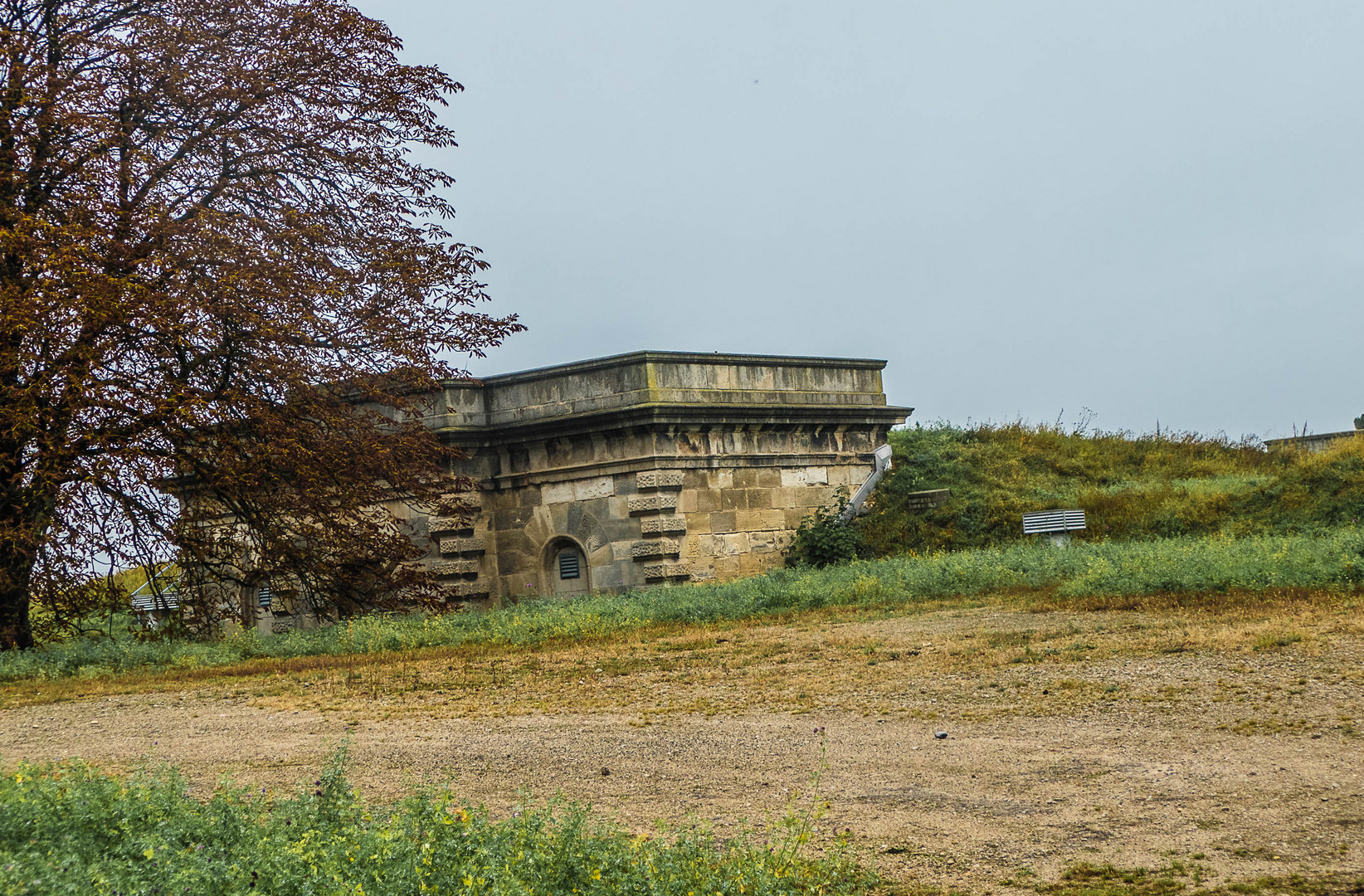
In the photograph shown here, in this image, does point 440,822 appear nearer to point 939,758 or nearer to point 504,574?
point 939,758

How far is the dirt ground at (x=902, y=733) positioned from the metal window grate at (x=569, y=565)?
6866 mm

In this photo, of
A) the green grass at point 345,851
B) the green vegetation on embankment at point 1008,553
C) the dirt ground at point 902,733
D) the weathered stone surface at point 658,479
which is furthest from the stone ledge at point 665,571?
the green grass at point 345,851

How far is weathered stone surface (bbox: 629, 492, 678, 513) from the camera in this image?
18688mm

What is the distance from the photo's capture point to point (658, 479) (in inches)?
738

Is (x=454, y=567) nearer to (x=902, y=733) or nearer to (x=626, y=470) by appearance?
(x=626, y=470)

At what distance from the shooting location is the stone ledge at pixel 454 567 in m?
19.5

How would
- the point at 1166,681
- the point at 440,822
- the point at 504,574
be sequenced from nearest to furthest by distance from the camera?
the point at 440,822 < the point at 1166,681 < the point at 504,574

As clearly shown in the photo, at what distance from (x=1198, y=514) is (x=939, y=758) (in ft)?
45.0

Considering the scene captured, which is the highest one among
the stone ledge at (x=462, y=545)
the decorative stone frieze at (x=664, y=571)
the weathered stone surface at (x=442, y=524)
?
the weathered stone surface at (x=442, y=524)

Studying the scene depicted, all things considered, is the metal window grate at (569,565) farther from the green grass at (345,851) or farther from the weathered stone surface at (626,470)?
the green grass at (345,851)

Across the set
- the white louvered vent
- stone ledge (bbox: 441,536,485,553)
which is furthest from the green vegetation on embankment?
stone ledge (bbox: 441,536,485,553)

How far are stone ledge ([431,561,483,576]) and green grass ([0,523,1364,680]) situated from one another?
128 inches

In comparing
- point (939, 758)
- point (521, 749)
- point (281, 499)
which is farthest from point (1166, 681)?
point (281, 499)

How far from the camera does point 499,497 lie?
20.1 metres
